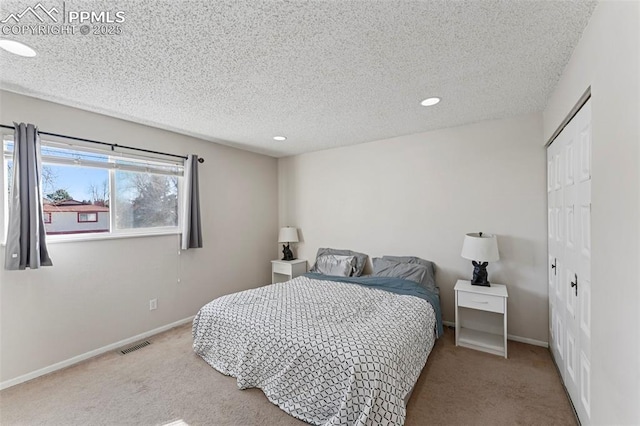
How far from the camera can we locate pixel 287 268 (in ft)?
14.1

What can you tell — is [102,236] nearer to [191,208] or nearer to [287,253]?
[191,208]

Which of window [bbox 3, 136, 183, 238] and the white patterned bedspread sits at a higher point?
window [bbox 3, 136, 183, 238]

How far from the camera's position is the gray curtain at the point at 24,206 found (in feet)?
7.06

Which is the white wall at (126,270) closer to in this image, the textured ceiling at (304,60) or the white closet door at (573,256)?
the textured ceiling at (304,60)

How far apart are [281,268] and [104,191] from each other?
8.14 feet

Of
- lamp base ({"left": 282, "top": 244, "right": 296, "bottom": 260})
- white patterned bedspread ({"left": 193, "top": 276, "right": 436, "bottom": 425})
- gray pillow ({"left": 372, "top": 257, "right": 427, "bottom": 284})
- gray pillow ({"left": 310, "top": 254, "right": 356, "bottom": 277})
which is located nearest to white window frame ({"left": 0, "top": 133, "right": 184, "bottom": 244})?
white patterned bedspread ({"left": 193, "top": 276, "right": 436, "bottom": 425})

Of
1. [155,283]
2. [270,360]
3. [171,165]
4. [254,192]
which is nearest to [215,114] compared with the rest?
[171,165]

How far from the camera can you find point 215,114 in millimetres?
2715

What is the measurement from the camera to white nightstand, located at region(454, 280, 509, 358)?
2.55 meters

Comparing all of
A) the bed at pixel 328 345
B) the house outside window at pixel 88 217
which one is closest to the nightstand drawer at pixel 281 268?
the bed at pixel 328 345

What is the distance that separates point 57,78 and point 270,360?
8.47 ft

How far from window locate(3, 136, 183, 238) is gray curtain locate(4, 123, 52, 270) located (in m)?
0.14

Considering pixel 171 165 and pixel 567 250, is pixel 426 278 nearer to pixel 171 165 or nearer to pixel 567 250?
pixel 567 250

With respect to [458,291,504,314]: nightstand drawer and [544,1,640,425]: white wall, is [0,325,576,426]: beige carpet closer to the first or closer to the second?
[458,291,504,314]: nightstand drawer
